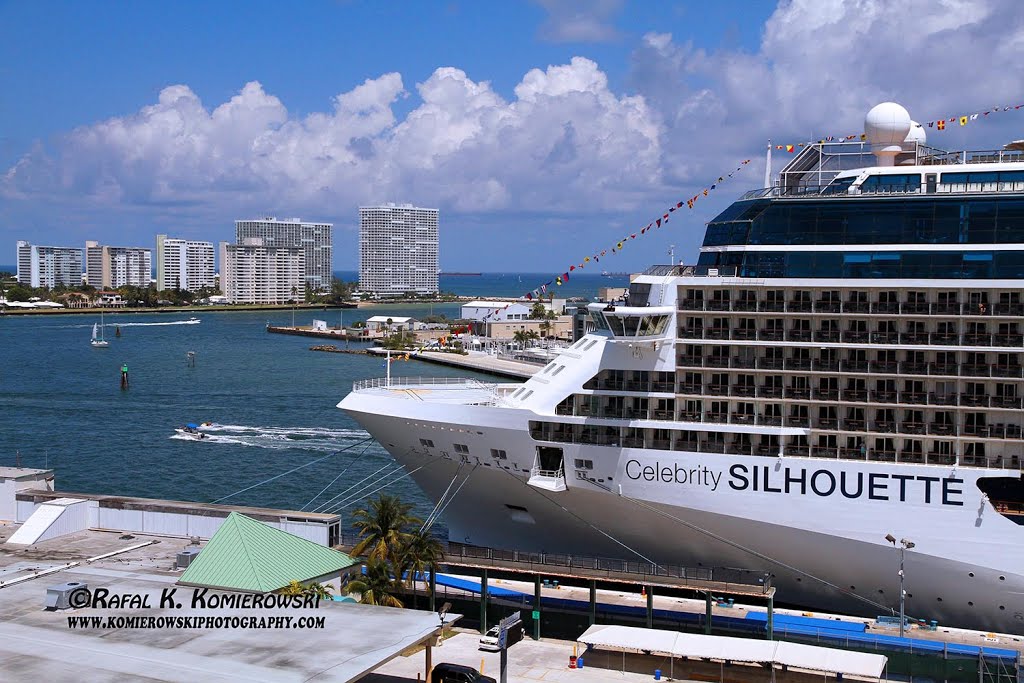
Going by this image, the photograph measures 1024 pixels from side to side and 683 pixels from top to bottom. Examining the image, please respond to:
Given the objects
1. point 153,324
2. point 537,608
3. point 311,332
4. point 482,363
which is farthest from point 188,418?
point 153,324

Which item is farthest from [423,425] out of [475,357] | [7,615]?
[475,357]

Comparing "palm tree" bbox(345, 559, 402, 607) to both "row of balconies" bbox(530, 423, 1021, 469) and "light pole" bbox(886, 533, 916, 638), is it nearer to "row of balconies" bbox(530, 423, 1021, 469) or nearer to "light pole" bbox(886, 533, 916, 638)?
"row of balconies" bbox(530, 423, 1021, 469)

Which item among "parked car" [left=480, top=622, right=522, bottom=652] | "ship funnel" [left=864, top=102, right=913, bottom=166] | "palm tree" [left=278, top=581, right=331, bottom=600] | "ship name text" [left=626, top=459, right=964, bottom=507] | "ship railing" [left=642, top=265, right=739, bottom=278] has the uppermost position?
"ship funnel" [left=864, top=102, right=913, bottom=166]

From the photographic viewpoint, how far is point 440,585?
78.7 ft

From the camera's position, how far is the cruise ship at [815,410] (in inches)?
856

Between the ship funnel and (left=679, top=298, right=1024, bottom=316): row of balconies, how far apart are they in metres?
4.72

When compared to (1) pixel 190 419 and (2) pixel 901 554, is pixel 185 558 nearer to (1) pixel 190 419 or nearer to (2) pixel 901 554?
(2) pixel 901 554

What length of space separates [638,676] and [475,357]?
74.9m

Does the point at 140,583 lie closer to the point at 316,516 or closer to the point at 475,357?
the point at 316,516

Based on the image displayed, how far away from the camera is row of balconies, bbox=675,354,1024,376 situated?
72.0 ft

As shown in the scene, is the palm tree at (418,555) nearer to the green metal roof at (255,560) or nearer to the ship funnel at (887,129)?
the green metal roof at (255,560)

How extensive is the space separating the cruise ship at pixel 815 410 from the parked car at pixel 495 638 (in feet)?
11.2

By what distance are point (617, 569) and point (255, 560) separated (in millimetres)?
7365

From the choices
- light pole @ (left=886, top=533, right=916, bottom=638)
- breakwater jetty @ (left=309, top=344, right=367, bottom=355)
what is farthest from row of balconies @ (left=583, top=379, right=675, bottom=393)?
breakwater jetty @ (left=309, top=344, right=367, bottom=355)
